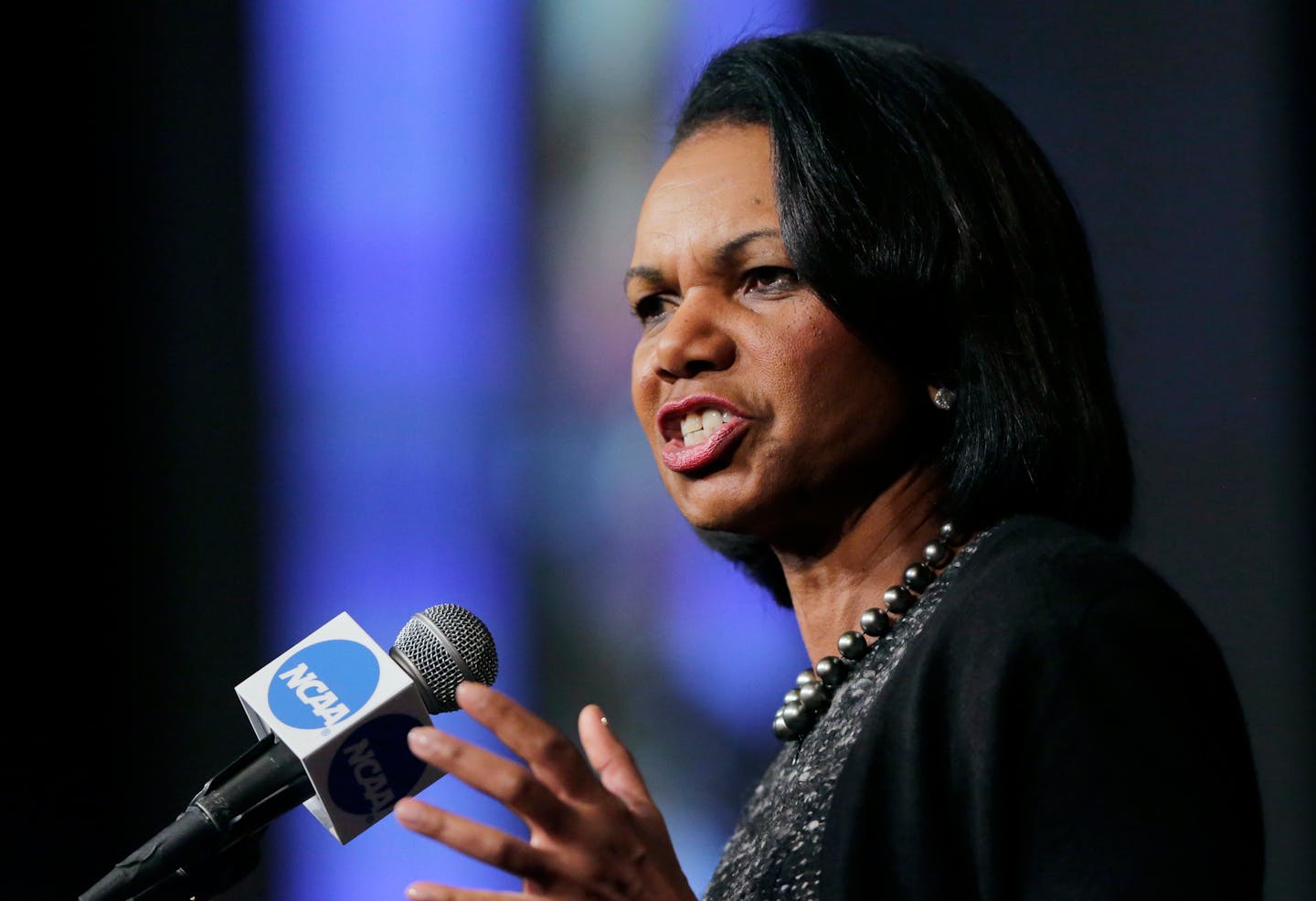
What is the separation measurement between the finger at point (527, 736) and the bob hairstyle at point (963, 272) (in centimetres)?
60

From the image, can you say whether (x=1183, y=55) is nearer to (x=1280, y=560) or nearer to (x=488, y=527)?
(x=1280, y=560)

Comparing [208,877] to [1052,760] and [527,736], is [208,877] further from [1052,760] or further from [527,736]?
[1052,760]

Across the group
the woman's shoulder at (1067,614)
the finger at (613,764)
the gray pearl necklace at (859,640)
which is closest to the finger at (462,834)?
the finger at (613,764)

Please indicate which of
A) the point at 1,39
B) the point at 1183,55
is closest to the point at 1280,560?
Answer: the point at 1183,55

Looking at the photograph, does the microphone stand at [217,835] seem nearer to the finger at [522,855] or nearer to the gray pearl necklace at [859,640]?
the finger at [522,855]

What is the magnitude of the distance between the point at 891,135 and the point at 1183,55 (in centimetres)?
100

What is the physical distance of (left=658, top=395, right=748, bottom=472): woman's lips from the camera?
4.59ft

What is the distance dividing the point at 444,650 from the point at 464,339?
1308mm

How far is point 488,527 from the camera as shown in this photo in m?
2.41

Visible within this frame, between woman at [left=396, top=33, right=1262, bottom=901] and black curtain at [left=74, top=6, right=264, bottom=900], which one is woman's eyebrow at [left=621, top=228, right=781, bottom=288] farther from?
black curtain at [left=74, top=6, right=264, bottom=900]

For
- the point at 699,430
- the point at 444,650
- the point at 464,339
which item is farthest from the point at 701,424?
the point at 464,339

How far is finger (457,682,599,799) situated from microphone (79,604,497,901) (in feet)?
0.60

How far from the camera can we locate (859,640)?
1.42 meters

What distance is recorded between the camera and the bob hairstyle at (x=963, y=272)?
139cm
